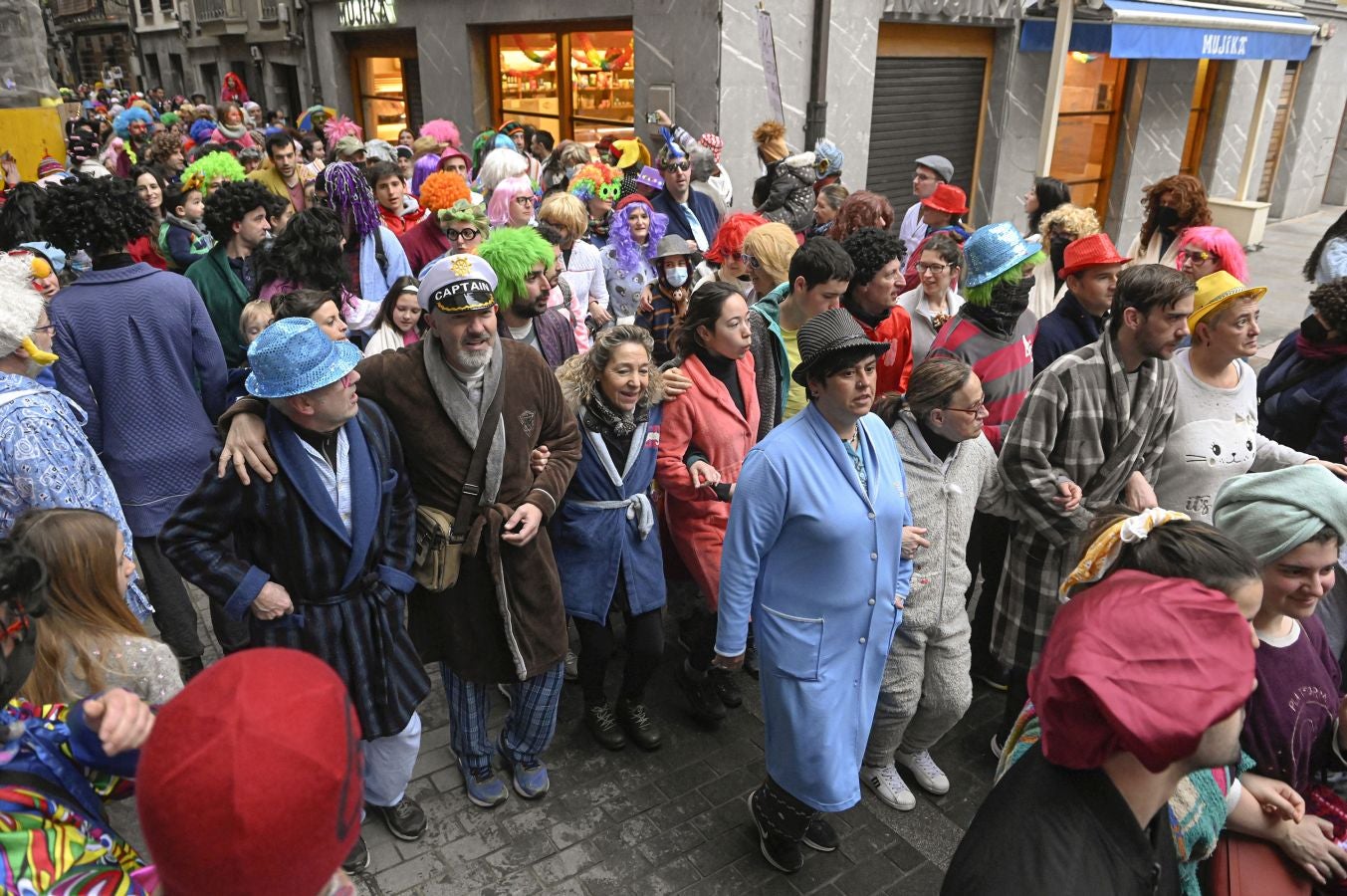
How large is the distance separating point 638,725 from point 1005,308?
2599 mm

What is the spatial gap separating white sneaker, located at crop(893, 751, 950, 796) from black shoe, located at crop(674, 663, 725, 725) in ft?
2.81

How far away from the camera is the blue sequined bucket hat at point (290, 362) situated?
8.96ft

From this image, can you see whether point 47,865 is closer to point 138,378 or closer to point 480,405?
point 480,405

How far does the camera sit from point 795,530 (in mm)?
3041

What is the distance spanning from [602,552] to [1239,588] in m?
2.34

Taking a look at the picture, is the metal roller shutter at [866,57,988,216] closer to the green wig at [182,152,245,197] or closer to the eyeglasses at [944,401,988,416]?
the green wig at [182,152,245,197]

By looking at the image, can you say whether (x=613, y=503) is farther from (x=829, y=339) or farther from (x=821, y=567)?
(x=829, y=339)

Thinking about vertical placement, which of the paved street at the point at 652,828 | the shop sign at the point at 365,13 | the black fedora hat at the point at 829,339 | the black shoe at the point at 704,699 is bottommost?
the paved street at the point at 652,828

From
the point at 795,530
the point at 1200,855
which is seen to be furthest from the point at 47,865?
the point at 1200,855

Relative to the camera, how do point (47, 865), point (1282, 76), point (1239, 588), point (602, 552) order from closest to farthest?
point (47, 865) → point (1239, 588) → point (602, 552) → point (1282, 76)

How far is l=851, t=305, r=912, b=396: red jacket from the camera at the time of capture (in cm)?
486

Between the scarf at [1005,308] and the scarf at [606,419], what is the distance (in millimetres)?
1734

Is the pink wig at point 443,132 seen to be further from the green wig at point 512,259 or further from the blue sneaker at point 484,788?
the blue sneaker at point 484,788

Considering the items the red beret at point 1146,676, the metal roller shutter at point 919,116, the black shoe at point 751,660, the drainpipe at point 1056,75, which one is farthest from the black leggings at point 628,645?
the metal roller shutter at point 919,116
